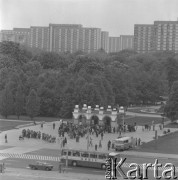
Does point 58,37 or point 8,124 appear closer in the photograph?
point 8,124

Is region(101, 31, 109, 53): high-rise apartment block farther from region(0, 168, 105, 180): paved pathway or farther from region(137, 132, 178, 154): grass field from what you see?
region(0, 168, 105, 180): paved pathway

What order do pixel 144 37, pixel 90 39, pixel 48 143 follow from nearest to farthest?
pixel 48 143 → pixel 144 37 → pixel 90 39

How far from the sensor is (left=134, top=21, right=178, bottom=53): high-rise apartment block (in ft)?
497

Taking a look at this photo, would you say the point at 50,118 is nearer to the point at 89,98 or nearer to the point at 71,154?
the point at 89,98

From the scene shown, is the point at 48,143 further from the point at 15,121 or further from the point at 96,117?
the point at 15,121

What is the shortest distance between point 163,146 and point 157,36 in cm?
11622

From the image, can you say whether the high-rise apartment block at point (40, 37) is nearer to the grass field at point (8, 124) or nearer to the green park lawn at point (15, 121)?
the green park lawn at point (15, 121)

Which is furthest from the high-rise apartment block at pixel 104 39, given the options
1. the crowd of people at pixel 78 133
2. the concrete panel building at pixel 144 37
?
the crowd of people at pixel 78 133

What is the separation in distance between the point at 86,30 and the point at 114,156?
430ft

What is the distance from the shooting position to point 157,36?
507ft

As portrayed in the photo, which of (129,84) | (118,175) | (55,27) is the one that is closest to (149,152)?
(118,175)

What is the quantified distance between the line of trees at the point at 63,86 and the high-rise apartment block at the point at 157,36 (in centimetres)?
6442

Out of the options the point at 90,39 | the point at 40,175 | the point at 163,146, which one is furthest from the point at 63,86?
the point at 90,39

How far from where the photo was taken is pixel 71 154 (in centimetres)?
3212
